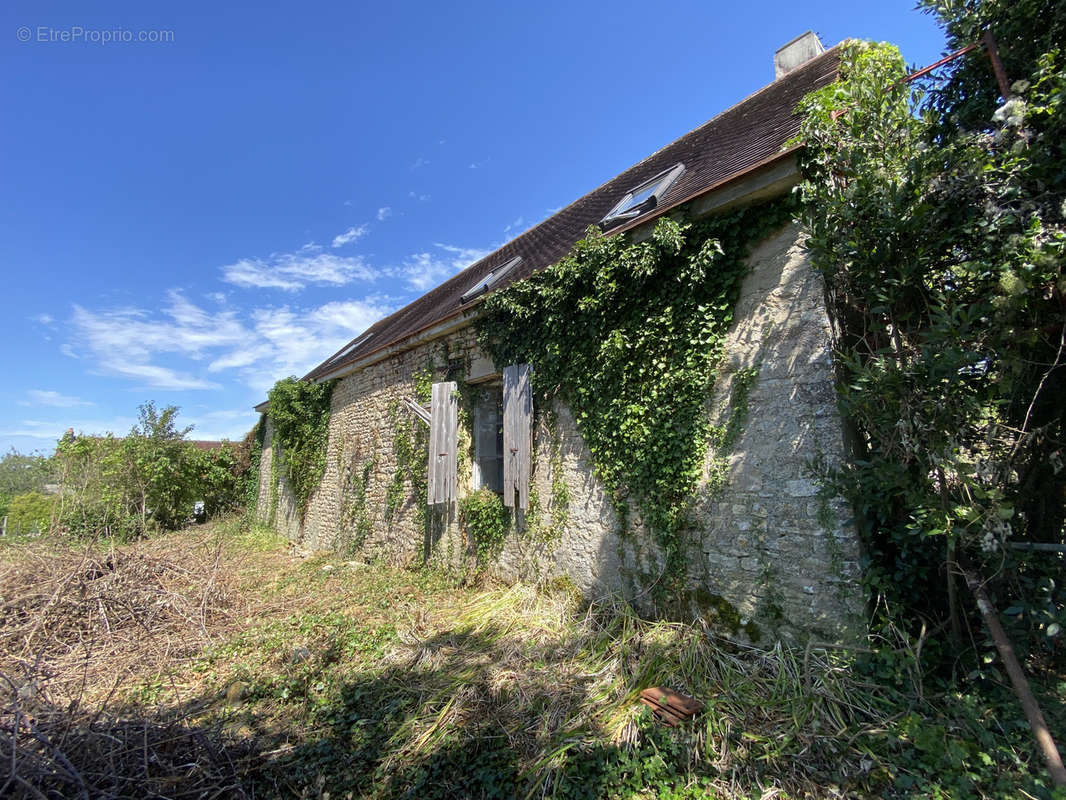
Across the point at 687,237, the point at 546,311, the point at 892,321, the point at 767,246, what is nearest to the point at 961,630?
the point at 892,321

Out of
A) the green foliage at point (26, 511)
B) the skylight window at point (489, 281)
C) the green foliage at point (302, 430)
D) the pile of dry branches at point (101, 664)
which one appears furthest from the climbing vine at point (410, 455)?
the green foliage at point (26, 511)

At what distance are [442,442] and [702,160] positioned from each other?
478 centimetres

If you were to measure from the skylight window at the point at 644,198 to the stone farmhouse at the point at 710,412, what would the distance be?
0.03 metres

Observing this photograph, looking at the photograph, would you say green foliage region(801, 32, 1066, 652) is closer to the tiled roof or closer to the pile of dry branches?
the tiled roof

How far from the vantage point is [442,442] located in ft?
20.7

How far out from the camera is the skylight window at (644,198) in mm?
5082

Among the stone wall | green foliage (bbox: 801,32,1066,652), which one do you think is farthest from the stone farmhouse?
green foliage (bbox: 801,32,1066,652)

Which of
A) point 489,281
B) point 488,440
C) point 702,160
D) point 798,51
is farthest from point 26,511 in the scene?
point 798,51

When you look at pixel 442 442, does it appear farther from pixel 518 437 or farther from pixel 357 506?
pixel 357 506

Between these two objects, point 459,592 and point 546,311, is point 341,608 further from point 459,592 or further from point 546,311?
point 546,311

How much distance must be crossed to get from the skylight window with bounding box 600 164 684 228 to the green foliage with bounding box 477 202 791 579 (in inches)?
27.5

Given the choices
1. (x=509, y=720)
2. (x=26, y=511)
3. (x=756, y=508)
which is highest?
(x=756, y=508)

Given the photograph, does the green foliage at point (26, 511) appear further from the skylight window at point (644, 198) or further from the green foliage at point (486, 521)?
the skylight window at point (644, 198)

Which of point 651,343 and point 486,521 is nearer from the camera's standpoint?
point 651,343
